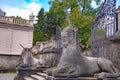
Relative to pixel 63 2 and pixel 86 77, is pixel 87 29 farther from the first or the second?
pixel 86 77

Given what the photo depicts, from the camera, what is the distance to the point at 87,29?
79.9 ft

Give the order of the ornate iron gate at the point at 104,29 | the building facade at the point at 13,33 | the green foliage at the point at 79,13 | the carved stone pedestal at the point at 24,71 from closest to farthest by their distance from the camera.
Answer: the ornate iron gate at the point at 104,29 < the carved stone pedestal at the point at 24,71 < the green foliage at the point at 79,13 < the building facade at the point at 13,33

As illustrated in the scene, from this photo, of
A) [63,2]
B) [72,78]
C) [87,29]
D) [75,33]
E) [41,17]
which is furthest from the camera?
[41,17]

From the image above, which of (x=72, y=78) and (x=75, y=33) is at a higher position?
(x=75, y=33)

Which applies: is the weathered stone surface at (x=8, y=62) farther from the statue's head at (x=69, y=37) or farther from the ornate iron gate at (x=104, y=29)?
the statue's head at (x=69, y=37)

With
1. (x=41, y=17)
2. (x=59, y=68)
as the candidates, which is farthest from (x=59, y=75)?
(x=41, y=17)

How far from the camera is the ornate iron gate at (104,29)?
8.34 m

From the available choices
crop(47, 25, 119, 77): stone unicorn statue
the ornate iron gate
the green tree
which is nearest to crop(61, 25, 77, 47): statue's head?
crop(47, 25, 119, 77): stone unicorn statue

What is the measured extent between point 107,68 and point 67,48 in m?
1.19

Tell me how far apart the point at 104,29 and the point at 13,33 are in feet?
58.9

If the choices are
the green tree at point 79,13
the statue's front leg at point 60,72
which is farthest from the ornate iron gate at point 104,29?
the green tree at point 79,13

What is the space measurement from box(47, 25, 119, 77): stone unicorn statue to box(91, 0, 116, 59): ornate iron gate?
1806 millimetres

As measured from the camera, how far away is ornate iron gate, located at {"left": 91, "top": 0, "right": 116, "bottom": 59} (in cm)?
834

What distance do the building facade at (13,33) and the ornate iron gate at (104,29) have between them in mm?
16361
